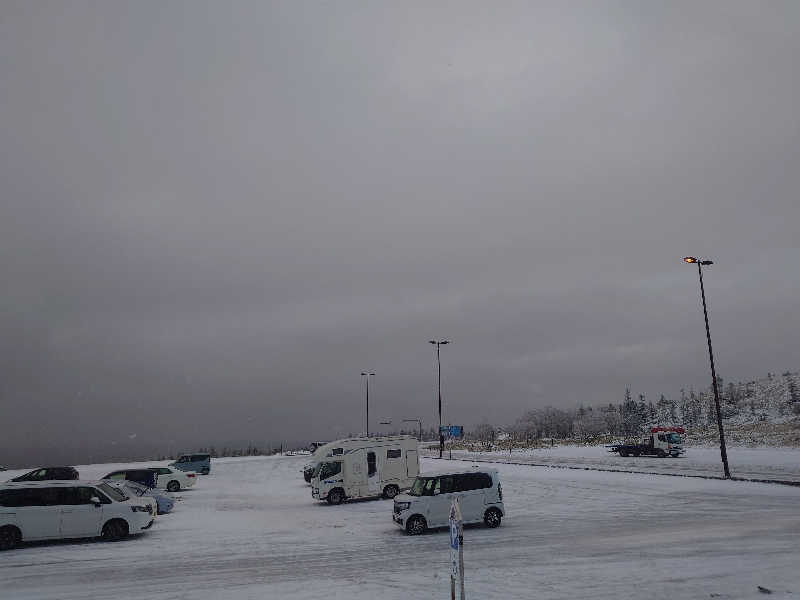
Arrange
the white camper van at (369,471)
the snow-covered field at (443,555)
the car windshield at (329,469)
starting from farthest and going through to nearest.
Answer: the car windshield at (329,469), the white camper van at (369,471), the snow-covered field at (443,555)

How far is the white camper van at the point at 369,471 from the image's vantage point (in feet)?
88.3

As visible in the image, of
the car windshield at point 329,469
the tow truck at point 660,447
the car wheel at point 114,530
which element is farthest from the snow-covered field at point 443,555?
the tow truck at point 660,447

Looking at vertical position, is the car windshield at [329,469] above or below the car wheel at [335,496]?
above

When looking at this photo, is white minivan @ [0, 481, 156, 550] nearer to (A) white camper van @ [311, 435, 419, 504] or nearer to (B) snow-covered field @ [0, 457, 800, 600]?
A: (B) snow-covered field @ [0, 457, 800, 600]

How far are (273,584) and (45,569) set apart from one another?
6688 mm

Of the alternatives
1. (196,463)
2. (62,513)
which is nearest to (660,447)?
(196,463)

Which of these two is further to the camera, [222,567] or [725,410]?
[725,410]

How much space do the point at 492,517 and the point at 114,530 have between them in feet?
40.4

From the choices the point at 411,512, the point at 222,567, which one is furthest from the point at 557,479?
the point at 222,567

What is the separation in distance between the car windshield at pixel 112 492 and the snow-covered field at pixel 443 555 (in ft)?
4.76

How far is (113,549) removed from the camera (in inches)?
650

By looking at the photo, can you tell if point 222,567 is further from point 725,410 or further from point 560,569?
point 725,410

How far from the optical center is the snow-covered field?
36.8ft

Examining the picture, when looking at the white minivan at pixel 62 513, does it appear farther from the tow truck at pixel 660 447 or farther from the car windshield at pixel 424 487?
the tow truck at pixel 660 447
